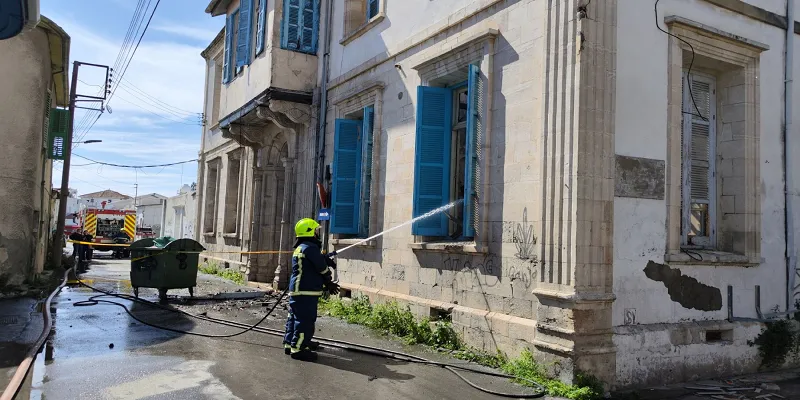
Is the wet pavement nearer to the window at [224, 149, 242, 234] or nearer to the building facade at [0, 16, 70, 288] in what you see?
the building facade at [0, 16, 70, 288]

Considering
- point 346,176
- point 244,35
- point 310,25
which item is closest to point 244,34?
point 244,35

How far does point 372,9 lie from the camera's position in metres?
11.5

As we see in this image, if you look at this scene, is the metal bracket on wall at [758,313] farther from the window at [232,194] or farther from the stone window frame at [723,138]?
the window at [232,194]

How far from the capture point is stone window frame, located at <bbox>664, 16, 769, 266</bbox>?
7.08 metres

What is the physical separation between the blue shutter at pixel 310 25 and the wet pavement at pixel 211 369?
6.58 m

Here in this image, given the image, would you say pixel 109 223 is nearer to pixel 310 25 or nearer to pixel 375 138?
pixel 310 25

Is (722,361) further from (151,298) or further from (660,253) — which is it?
(151,298)

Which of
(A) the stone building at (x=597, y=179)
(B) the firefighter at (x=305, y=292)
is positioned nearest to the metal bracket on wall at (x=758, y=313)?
(A) the stone building at (x=597, y=179)

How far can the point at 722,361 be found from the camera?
7309mm

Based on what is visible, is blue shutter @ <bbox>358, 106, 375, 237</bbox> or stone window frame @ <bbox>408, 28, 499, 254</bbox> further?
blue shutter @ <bbox>358, 106, 375, 237</bbox>

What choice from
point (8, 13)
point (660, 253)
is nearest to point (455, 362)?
point (660, 253)

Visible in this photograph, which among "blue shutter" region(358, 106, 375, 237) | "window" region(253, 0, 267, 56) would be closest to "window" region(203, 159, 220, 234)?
"window" region(253, 0, 267, 56)

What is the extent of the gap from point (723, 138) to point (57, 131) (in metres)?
15.8

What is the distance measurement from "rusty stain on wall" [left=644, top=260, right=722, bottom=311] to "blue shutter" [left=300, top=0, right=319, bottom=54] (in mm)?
8956
